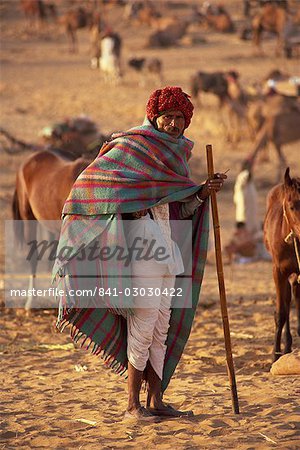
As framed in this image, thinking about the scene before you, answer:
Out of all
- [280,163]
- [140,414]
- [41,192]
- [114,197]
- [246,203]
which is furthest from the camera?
[280,163]

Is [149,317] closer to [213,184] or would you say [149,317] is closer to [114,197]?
[114,197]

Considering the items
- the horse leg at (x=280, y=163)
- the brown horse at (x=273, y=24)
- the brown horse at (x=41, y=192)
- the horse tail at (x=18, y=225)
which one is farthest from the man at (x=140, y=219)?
→ the brown horse at (x=273, y=24)

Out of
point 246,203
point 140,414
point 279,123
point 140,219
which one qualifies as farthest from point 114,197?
point 279,123

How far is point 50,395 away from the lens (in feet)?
22.4

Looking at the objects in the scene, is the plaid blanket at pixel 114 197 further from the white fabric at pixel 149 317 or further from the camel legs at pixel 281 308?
the camel legs at pixel 281 308

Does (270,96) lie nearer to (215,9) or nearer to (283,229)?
(283,229)

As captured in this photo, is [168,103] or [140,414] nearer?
[168,103]

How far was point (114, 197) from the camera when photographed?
5711 millimetres

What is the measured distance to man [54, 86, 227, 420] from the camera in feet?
18.8

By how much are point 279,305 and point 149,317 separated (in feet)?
7.91

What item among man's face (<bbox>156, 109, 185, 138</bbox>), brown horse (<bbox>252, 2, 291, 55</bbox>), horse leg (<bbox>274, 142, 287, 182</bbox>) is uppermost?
brown horse (<bbox>252, 2, 291, 55</bbox>)

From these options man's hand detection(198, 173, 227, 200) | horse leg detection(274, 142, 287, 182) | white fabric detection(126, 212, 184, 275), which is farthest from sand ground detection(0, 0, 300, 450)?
horse leg detection(274, 142, 287, 182)

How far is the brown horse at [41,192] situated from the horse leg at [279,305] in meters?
2.33

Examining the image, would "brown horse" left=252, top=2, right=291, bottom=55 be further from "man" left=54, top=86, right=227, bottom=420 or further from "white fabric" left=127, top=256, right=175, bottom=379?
"white fabric" left=127, top=256, right=175, bottom=379
